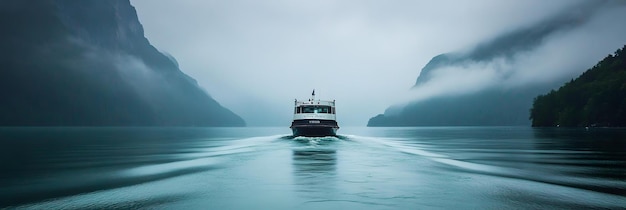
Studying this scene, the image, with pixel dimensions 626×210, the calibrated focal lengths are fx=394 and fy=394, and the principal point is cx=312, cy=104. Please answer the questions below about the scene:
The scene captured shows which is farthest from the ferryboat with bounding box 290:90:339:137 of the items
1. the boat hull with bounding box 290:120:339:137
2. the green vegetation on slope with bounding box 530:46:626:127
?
the green vegetation on slope with bounding box 530:46:626:127

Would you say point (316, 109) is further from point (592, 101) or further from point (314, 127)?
point (592, 101)

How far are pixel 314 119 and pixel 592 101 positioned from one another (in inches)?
4646

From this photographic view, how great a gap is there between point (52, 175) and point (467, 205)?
20215mm

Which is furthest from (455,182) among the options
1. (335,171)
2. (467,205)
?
(335,171)

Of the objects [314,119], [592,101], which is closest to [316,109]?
[314,119]

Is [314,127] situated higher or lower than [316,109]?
lower

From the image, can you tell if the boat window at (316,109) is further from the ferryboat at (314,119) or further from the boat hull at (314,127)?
the boat hull at (314,127)

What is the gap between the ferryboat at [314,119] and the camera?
58.0 meters

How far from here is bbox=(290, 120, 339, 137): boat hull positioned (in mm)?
57688

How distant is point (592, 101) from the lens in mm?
131125

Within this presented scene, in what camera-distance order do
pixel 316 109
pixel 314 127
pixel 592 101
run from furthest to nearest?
pixel 592 101 < pixel 316 109 < pixel 314 127

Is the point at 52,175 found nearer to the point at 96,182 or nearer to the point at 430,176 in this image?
the point at 96,182

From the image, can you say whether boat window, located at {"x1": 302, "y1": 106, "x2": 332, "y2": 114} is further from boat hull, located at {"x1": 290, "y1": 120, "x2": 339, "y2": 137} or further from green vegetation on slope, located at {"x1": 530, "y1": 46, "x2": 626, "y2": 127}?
green vegetation on slope, located at {"x1": 530, "y1": 46, "x2": 626, "y2": 127}

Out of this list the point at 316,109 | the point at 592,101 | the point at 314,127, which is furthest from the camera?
the point at 592,101
